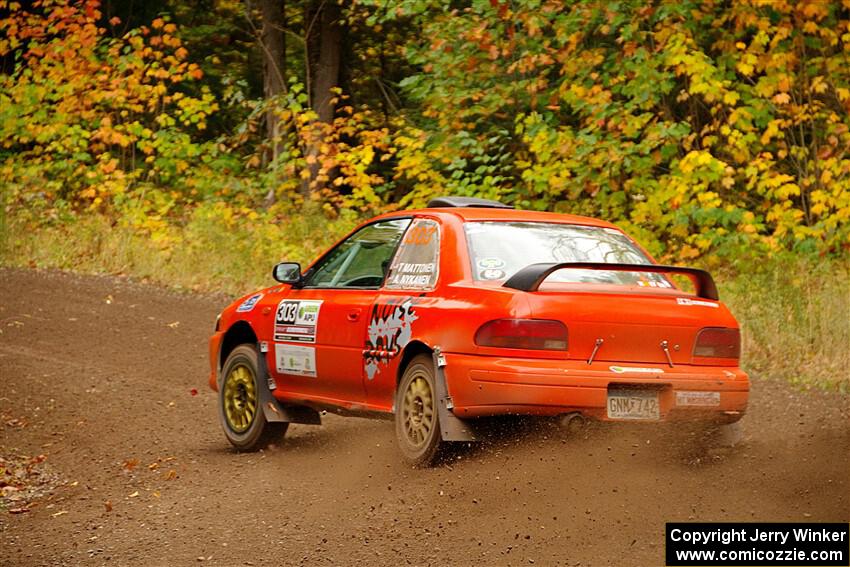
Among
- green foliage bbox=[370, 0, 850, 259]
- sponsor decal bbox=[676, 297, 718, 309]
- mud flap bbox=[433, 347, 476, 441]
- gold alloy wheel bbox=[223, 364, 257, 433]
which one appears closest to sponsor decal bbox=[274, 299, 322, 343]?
gold alloy wheel bbox=[223, 364, 257, 433]

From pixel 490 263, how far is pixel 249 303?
2652mm

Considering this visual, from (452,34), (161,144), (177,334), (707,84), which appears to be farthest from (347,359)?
(161,144)

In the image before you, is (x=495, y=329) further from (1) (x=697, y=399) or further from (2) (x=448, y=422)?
(1) (x=697, y=399)

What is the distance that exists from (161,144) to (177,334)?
10619mm

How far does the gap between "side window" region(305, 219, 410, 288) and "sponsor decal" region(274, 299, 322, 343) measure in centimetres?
18

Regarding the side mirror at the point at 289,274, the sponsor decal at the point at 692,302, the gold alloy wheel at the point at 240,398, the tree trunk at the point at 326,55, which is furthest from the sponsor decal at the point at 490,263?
the tree trunk at the point at 326,55

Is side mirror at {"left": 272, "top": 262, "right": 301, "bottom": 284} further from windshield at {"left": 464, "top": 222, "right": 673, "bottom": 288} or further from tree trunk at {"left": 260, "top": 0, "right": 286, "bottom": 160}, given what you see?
tree trunk at {"left": 260, "top": 0, "right": 286, "bottom": 160}

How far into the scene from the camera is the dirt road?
6168 mm

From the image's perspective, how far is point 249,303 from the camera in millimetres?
9562

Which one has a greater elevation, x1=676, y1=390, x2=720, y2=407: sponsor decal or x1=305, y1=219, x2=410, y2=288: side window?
x1=305, y1=219, x2=410, y2=288: side window

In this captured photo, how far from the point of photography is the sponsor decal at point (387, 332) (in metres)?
7.59

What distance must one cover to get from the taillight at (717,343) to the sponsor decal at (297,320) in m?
2.62

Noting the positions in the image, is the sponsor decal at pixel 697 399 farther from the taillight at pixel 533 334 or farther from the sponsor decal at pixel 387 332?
the sponsor decal at pixel 387 332

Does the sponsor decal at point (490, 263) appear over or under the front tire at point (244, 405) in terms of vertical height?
over
